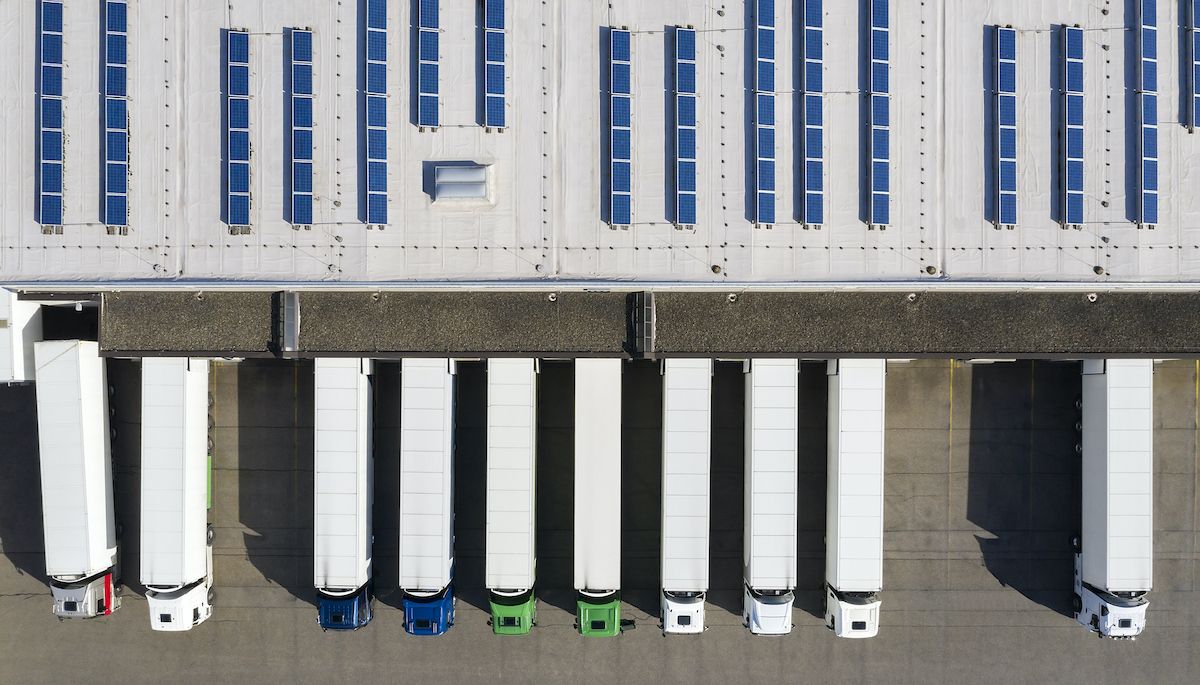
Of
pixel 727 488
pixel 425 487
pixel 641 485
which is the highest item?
pixel 425 487

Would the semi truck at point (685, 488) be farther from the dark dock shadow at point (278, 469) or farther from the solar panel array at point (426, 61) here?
the dark dock shadow at point (278, 469)

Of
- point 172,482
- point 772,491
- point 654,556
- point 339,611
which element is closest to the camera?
point 172,482

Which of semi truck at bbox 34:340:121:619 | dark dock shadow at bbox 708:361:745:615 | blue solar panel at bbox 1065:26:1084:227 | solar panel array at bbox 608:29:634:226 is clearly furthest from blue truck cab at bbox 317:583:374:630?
blue solar panel at bbox 1065:26:1084:227

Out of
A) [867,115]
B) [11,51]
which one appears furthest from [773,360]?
[11,51]

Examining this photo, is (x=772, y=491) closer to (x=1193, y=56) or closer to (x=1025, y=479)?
(x=1025, y=479)

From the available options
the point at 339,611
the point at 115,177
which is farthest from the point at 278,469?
the point at 115,177
